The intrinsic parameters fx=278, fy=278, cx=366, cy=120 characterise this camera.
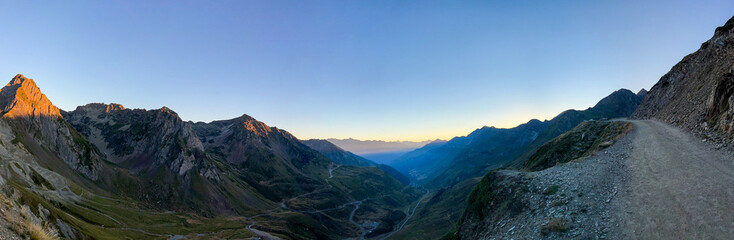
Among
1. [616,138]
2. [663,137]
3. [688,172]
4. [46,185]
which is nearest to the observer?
[688,172]

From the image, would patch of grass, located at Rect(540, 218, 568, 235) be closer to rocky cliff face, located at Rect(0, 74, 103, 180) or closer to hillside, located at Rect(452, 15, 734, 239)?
hillside, located at Rect(452, 15, 734, 239)

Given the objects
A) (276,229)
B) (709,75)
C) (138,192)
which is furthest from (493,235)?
(138,192)

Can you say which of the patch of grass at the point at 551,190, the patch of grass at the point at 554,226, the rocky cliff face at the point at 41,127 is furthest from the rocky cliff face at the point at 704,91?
the rocky cliff face at the point at 41,127

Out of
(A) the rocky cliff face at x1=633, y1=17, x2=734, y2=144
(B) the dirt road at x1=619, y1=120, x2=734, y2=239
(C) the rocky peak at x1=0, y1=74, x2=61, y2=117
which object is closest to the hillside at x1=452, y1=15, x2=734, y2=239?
(B) the dirt road at x1=619, y1=120, x2=734, y2=239

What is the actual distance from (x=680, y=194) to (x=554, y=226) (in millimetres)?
9614

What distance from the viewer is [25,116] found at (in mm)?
145000

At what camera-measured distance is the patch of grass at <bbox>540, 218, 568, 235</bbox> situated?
2441 cm

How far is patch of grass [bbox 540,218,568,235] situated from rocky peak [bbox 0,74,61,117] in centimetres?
21771

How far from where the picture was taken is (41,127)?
151375 millimetres

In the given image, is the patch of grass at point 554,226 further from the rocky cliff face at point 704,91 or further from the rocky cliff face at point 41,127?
the rocky cliff face at point 41,127

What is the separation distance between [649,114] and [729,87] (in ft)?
149

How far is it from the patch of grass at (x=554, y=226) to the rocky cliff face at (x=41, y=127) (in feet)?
658

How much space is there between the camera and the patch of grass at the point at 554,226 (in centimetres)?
2441

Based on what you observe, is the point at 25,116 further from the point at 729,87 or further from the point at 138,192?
the point at 729,87
